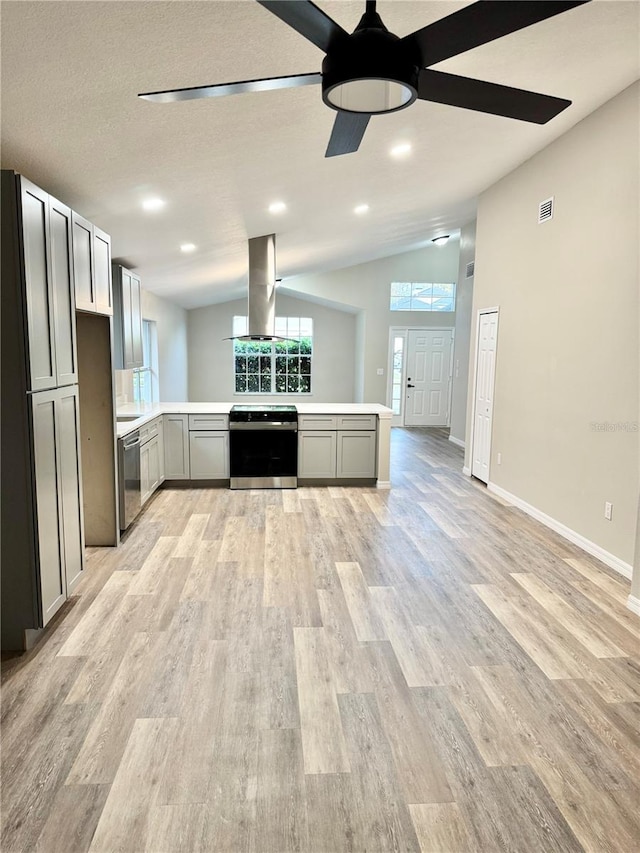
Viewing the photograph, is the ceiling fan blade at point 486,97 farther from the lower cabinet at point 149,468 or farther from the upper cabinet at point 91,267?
the lower cabinet at point 149,468

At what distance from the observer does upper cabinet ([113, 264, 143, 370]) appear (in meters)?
4.82

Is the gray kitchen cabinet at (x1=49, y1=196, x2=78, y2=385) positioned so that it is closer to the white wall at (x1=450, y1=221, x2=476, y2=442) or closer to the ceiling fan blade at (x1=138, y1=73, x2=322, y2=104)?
the ceiling fan blade at (x1=138, y1=73, x2=322, y2=104)

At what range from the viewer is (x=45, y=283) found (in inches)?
107

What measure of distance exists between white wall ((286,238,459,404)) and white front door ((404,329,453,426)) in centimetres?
31

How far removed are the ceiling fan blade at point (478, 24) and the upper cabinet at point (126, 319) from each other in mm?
3695

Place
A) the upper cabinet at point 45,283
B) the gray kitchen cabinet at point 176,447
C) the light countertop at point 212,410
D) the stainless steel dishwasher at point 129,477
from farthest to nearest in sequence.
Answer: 1. the gray kitchen cabinet at point 176,447
2. the light countertop at point 212,410
3. the stainless steel dishwasher at point 129,477
4. the upper cabinet at point 45,283

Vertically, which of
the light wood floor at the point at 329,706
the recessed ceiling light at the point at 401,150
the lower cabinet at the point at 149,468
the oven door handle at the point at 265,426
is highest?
the recessed ceiling light at the point at 401,150

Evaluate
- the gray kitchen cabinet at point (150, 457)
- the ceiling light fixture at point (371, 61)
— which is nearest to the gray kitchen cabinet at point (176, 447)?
the gray kitchen cabinet at point (150, 457)

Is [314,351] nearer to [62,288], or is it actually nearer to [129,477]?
[129,477]

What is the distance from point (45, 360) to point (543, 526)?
4.10 metres

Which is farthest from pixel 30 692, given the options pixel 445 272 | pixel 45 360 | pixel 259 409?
pixel 445 272

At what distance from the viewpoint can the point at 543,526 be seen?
15.7ft

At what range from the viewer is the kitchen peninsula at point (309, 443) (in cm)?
584

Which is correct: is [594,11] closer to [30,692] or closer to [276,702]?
[276,702]
